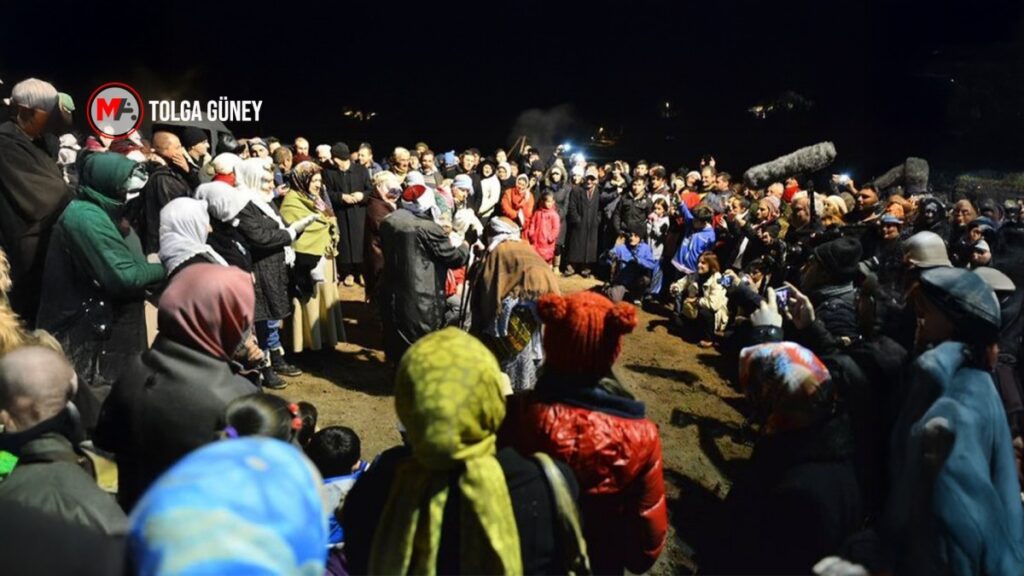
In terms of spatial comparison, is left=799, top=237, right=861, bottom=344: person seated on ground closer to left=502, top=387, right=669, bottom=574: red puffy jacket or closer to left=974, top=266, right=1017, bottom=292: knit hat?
left=974, top=266, right=1017, bottom=292: knit hat

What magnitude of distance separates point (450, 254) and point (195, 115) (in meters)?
13.2

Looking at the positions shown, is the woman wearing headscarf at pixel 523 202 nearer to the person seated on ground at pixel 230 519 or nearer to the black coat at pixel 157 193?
the black coat at pixel 157 193

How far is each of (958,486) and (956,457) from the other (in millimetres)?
97

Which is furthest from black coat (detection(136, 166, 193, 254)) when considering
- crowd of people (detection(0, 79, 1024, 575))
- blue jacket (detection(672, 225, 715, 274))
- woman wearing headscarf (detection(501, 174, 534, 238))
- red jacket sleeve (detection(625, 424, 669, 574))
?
blue jacket (detection(672, 225, 715, 274))

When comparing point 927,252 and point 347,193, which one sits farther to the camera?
point 347,193

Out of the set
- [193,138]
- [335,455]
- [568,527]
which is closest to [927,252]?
[568,527]

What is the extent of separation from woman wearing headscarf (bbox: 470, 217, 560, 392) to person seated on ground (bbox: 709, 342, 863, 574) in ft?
8.70

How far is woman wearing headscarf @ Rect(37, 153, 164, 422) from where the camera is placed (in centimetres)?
366

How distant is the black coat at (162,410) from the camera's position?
2488 mm

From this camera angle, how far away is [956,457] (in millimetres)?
2383

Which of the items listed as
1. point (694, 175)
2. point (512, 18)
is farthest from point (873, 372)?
point (512, 18)

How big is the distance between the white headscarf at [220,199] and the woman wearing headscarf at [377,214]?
202cm

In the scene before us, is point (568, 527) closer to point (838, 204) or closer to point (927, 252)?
point (927, 252)

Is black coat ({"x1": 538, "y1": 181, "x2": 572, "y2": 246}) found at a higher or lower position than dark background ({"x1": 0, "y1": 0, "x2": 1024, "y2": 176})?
lower
